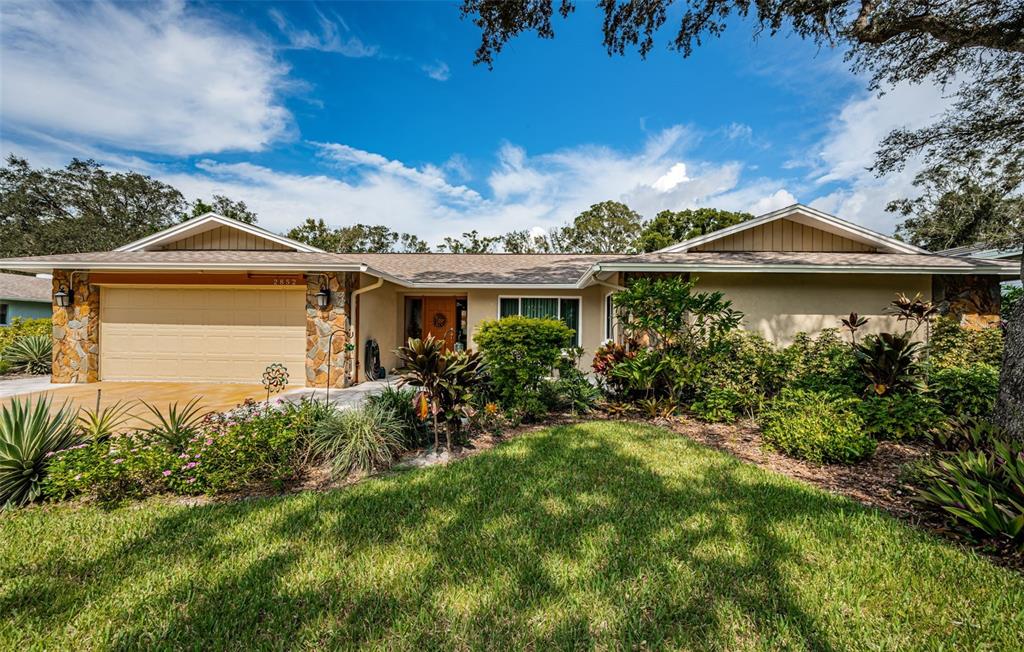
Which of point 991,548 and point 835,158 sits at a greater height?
point 835,158

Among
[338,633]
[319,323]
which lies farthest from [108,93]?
[338,633]

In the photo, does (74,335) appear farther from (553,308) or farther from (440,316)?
(553,308)

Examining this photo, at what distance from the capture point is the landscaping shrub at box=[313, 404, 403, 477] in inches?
167

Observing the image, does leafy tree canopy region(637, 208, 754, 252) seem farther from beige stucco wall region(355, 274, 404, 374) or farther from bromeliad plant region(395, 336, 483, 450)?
bromeliad plant region(395, 336, 483, 450)

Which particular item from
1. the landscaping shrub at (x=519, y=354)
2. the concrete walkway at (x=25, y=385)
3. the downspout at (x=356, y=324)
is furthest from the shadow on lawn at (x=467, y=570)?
the concrete walkway at (x=25, y=385)

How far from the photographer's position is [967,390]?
5.45 metres

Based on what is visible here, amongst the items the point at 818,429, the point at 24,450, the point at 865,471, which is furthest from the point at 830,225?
the point at 24,450

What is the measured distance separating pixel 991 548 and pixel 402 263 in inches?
533

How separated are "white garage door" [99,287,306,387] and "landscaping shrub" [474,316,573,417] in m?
6.17

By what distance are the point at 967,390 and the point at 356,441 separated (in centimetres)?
814

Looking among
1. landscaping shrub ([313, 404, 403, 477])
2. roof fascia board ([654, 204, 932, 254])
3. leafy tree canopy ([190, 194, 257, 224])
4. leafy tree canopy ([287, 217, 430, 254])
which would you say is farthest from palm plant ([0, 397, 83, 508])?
leafy tree canopy ([190, 194, 257, 224])

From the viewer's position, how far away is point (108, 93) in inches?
324

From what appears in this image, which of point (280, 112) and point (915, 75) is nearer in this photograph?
point (915, 75)

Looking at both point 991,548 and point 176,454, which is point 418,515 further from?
point 991,548
